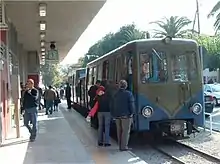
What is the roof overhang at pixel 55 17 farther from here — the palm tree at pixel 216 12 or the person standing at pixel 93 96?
the palm tree at pixel 216 12

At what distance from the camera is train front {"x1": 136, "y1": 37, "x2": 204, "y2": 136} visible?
1386 cm

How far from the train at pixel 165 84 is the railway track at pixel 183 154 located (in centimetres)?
45

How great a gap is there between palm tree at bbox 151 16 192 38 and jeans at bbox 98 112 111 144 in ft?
166

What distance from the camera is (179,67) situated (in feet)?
47.5

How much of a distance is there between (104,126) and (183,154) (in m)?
2.30

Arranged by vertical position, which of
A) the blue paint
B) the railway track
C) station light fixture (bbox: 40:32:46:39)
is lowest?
the railway track

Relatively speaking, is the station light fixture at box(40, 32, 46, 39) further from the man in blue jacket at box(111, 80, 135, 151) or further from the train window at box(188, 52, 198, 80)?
the man in blue jacket at box(111, 80, 135, 151)

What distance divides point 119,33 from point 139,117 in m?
62.3

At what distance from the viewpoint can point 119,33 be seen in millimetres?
75500

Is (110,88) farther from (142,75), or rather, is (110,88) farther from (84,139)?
(84,139)

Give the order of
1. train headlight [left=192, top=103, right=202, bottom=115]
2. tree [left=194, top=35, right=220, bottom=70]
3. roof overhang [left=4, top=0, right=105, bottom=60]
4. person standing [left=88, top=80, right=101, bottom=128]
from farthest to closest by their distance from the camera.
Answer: tree [left=194, top=35, right=220, bottom=70]
roof overhang [left=4, top=0, right=105, bottom=60]
person standing [left=88, top=80, right=101, bottom=128]
train headlight [left=192, top=103, right=202, bottom=115]

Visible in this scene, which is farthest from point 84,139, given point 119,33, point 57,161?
point 119,33

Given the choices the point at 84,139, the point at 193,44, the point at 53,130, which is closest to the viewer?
the point at 193,44

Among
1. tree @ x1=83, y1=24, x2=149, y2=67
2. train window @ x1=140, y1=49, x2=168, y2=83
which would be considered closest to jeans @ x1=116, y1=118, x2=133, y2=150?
train window @ x1=140, y1=49, x2=168, y2=83
